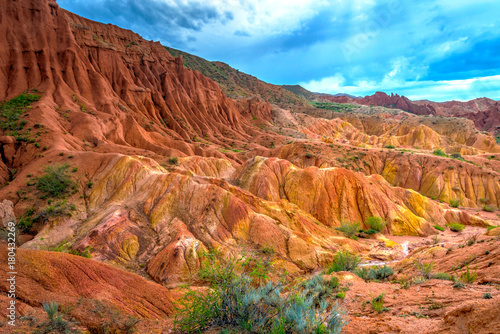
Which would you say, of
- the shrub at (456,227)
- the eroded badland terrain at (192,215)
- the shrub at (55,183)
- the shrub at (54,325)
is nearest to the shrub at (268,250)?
the eroded badland terrain at (192,215)

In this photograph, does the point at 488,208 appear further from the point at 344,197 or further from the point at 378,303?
the point at 378,303

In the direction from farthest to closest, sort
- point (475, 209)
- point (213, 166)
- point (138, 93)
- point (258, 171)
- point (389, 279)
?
point (138, 93) → point (213, 166) → point (475, 209) → point (258, 171) → point (389, 279)

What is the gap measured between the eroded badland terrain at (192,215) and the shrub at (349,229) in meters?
0.18

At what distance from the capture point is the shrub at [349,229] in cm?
2789

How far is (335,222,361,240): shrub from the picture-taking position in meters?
27.9

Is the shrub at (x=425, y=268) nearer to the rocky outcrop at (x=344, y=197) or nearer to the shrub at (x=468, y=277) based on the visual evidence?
the shrub at (x=468, y=277)

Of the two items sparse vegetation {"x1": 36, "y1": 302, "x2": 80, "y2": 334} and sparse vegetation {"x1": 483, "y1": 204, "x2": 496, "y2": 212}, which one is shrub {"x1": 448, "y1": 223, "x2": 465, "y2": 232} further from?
sparse vegetation {"x1": 36, "y1": 302, "x2": 80, "y2": 334}

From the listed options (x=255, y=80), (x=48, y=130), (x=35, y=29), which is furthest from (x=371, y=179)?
(x=255, y=80)

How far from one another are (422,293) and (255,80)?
168 m

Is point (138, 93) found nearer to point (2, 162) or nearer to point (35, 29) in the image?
point (35, 29)

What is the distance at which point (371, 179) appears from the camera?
3559 cm

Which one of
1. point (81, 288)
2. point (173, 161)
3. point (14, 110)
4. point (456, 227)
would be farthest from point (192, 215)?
point (14, 110)

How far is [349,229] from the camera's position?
28.1 meters

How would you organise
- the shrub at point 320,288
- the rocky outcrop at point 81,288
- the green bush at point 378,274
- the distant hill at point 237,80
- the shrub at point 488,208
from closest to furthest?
the rocky outcrop at point 81,288
the shrub at point 320,288
the green bush at point 378,274
the shrub at point 488,208
the distant hill at point 237,80
